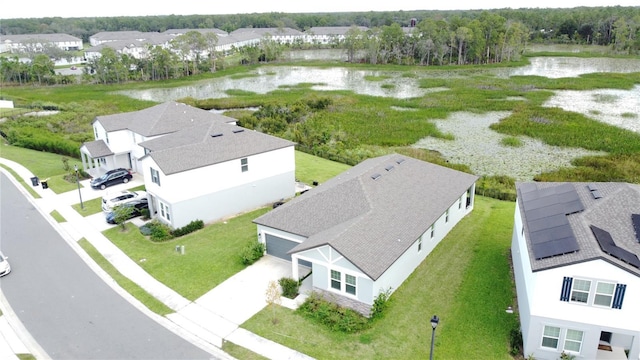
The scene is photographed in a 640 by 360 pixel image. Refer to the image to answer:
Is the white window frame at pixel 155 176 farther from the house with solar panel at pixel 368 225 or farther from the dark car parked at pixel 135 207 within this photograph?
the house with solar panel at pixel 368 225

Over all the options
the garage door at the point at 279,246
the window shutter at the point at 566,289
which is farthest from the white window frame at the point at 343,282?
the window shutter at the point at 566,289

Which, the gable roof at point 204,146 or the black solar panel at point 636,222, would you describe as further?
the gable roof at point 204,146

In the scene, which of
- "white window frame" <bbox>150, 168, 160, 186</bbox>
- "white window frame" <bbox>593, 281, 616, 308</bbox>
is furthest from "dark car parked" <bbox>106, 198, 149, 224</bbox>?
"white window frame" <bbox>593, 281, 616, 308</bbox>

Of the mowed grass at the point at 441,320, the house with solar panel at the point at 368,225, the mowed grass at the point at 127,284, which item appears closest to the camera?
the mowed grass at the point at 441,320

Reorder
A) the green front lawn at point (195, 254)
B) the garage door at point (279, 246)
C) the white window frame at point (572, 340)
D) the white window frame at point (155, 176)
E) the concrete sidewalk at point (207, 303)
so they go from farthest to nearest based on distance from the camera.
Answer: the white window frame at point (155, 176) < the garage door at point (279, 246) < the green front lawn at point (195, 254) < the concrete sidewalk at point (207, 303) < the white window frame at point (572, 340)

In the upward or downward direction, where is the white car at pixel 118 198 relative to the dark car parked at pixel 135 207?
upward

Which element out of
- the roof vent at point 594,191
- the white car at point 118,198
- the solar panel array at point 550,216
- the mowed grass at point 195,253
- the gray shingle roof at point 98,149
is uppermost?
the roof vent at point 594,191

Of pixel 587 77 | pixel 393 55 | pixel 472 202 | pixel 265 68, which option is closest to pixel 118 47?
pixel 265 68
